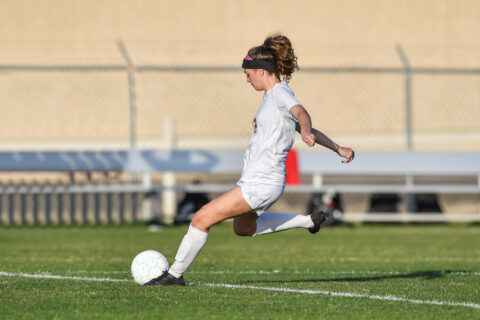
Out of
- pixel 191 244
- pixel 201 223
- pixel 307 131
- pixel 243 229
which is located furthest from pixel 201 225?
pixel 307 131

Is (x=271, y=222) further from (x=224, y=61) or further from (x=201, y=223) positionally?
(x=224, y=61)

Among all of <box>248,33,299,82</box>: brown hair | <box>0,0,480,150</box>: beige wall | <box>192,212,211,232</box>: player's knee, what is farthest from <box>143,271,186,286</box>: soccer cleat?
<box>0,0,480,150</box>: beige wall

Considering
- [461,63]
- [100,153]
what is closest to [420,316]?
[100,153]

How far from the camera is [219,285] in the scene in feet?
21.2

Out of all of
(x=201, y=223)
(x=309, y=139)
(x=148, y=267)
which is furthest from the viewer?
(x=148, y=267)

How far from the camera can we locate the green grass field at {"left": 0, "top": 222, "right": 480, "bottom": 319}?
17.1ft

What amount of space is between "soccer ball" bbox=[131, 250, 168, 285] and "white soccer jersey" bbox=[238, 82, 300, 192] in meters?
0.88

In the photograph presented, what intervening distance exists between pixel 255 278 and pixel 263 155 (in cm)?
154

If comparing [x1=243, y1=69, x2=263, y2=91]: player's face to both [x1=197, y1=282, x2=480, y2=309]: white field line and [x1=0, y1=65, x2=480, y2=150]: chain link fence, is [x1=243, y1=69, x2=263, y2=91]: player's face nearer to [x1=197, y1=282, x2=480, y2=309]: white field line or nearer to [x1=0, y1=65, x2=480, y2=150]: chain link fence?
[x1=197, y1=282, x2=480, y2=309]: white field line

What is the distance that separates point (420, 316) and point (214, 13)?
777 inches

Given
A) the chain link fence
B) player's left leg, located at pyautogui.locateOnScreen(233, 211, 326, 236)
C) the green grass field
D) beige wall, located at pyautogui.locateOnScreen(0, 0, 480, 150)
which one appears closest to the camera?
the green grass field

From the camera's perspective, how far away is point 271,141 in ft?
19.5

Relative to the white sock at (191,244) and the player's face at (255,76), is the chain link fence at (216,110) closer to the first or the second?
the player's face at (255,76)

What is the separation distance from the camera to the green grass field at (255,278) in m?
5.22
